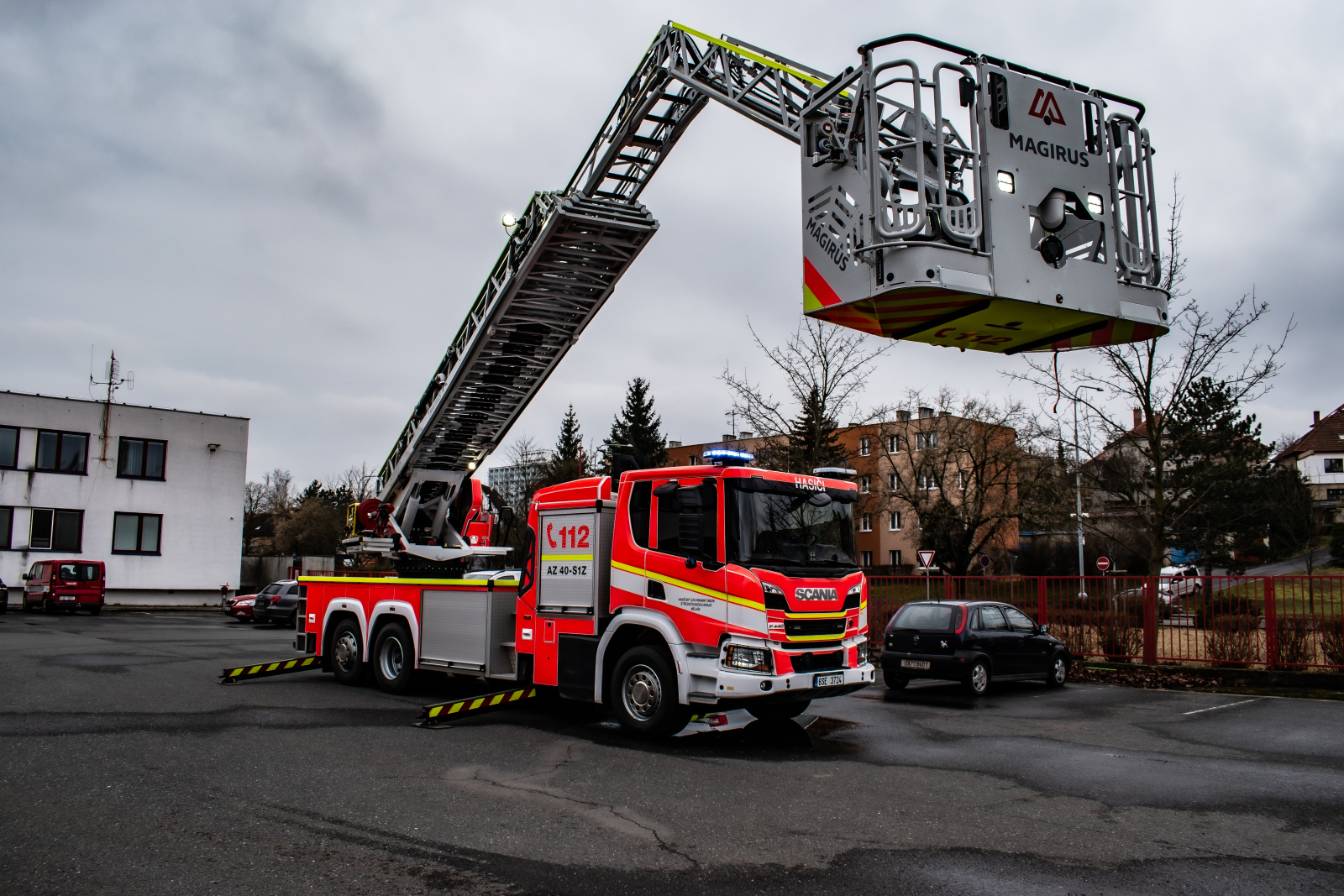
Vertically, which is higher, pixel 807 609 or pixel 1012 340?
pixel 1012 340

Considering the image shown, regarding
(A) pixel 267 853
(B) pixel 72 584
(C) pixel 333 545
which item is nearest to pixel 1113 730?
(A) pixel 267 853

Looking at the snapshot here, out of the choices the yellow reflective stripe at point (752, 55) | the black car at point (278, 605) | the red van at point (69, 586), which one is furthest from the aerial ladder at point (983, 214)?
the red van at point (69, 586)

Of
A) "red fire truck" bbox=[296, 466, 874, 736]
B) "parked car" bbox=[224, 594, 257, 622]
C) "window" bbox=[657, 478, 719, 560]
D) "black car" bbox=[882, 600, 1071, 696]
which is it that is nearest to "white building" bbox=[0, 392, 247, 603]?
"parked car" bbox=[224, 594, 257, 622]

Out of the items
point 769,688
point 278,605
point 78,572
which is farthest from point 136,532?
point 769,688

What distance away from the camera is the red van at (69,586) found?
2975 cm

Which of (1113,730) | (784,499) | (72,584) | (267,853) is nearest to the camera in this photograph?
(267,853)

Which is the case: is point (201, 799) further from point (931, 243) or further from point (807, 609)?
point (931, 243)

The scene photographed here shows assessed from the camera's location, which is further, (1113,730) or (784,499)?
(1113,730)

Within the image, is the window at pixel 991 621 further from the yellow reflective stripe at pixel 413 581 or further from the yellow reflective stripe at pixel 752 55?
the yellow reflective stripe at pixel 752 55

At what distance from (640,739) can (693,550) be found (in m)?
1.94

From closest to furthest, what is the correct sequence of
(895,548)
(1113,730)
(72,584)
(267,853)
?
(267,853) < (1113,730) < (72,584) < (895,548)

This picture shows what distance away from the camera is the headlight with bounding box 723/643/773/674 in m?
7.98

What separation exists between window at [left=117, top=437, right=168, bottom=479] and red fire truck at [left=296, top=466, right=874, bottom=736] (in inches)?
1260

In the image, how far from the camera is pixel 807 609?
8359mm
